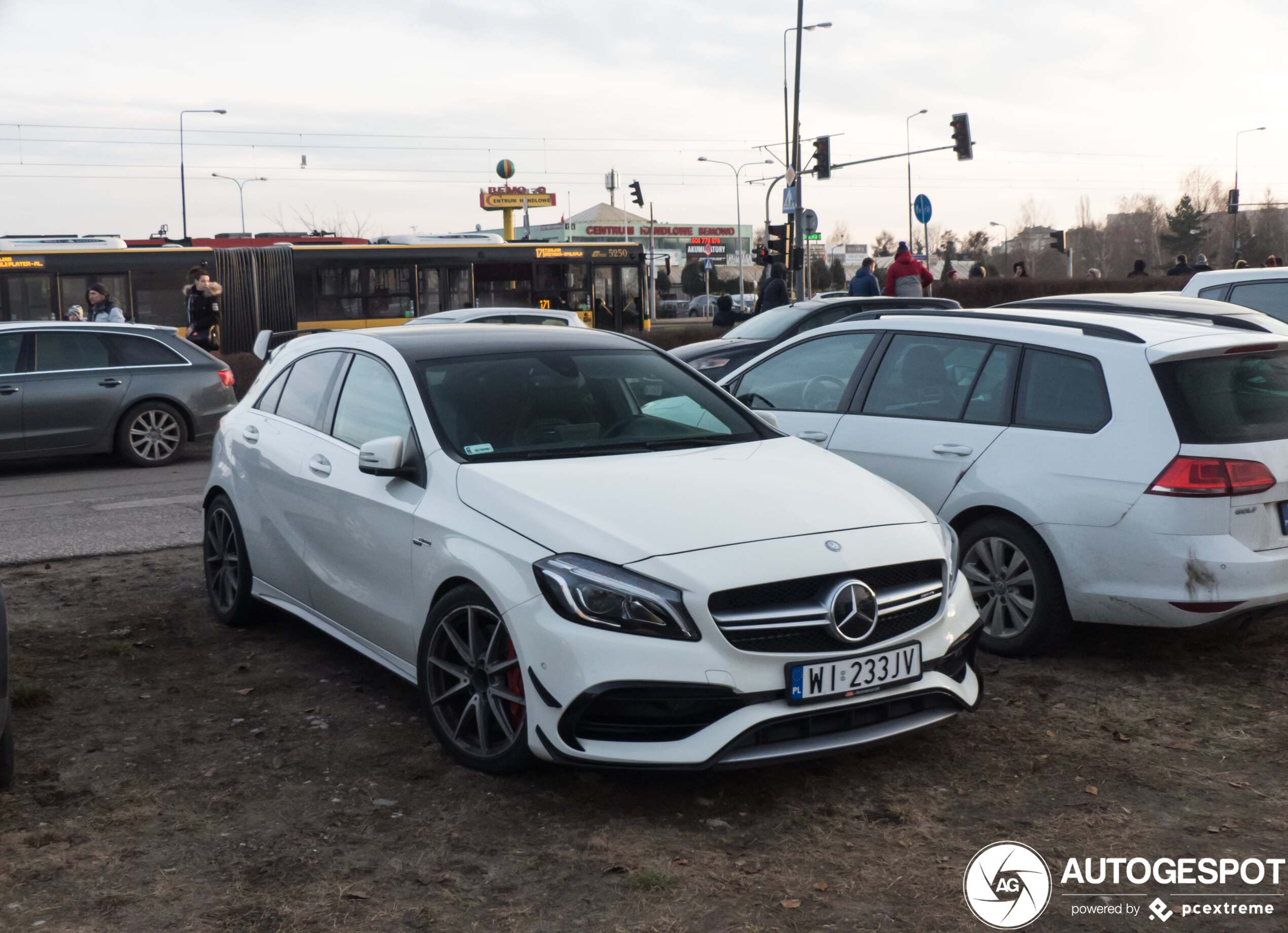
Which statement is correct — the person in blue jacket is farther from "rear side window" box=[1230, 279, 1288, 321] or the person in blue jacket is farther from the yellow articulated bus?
the yellow articulated bus

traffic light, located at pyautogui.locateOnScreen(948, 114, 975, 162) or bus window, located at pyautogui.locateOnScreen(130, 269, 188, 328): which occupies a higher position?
traffic light, located at pyautogui.locateOnScreen(948, 114, 975, 162)

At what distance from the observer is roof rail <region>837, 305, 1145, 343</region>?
5.56m

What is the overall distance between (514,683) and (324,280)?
22999mm

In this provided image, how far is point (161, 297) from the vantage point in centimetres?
2481

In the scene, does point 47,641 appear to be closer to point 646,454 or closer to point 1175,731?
point 646,454

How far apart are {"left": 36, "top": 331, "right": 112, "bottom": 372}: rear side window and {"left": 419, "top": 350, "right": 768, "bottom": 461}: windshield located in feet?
29.4

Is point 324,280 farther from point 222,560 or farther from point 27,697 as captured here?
point 27,697

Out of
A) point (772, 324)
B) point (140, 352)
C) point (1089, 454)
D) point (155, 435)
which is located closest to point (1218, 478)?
point (1089, 454)

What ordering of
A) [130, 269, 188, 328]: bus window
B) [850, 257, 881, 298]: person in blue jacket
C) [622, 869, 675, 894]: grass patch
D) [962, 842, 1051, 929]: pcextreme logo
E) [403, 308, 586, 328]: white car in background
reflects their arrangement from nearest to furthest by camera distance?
1. [962, 842, 1051, 929]: pcextreme logo
2. [622, 869, 675, 894]: grass patch
3. [403, 308, 586, 328]: white car in background
4. [850, 257, 881, 298]: person in blue jacket
5. [130, 269, 188, 328]: bus window

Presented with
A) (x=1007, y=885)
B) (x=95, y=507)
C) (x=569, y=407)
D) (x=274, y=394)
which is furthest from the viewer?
(x=95, y=507)

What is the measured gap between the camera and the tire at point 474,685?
13.8ft

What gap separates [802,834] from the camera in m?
3.91

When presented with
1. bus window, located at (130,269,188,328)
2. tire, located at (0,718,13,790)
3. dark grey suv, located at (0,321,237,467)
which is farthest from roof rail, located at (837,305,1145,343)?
bus window, located at (130,269,188,328)

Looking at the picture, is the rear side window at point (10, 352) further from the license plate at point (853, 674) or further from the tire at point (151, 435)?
the license plate at point (853, 674)
